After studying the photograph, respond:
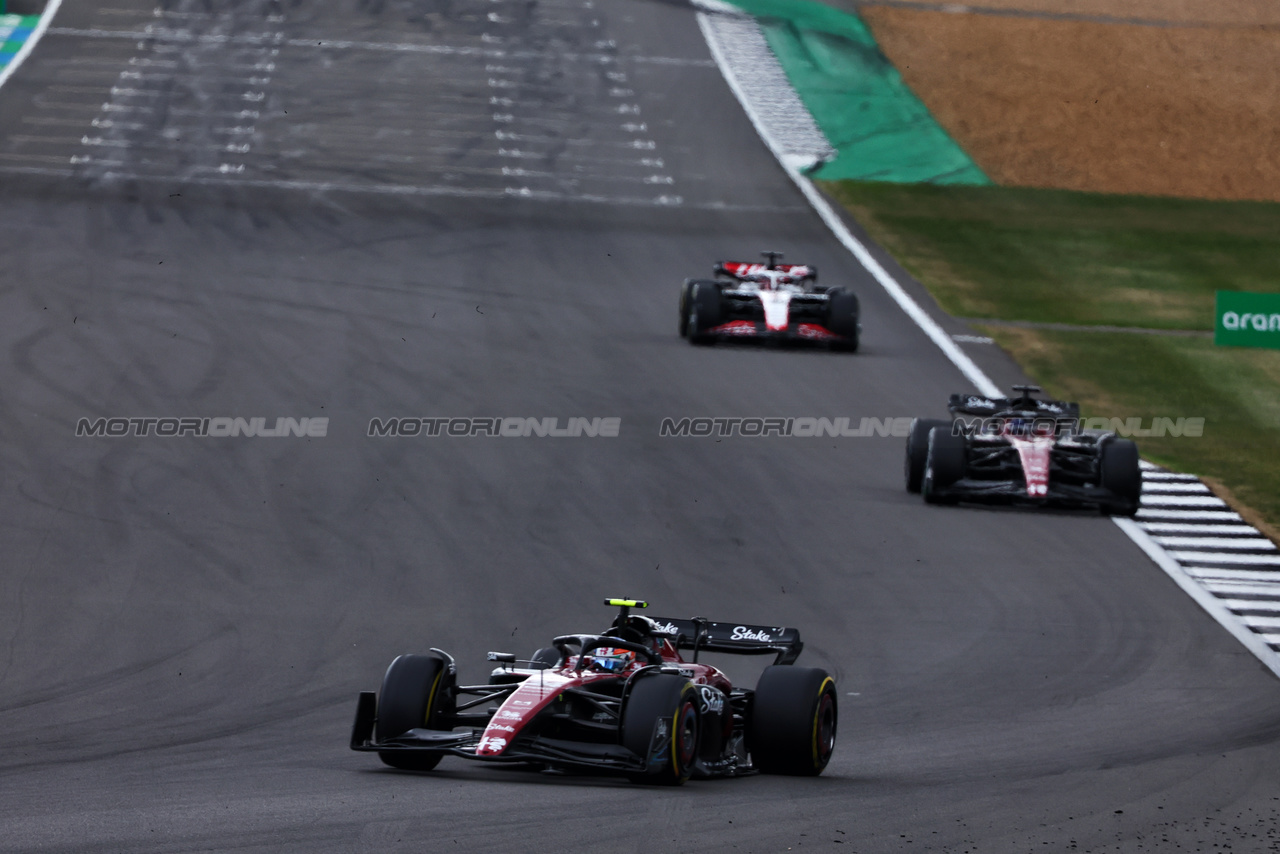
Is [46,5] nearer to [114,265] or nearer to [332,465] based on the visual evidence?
[114,265]

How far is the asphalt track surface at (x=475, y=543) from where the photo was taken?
873 cm

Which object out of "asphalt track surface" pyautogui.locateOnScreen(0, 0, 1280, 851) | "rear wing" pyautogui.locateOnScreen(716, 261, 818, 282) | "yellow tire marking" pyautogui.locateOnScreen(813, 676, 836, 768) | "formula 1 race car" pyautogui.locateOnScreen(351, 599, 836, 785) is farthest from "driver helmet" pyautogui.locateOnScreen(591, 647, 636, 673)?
"rear wing" pyautogui.locateOnScreen(716, 261, 818, 282)

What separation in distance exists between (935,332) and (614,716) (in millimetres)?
18236

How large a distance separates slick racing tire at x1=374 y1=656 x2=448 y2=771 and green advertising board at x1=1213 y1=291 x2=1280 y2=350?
26.9 feet

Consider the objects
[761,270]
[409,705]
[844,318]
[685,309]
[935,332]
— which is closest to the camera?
[409,705]

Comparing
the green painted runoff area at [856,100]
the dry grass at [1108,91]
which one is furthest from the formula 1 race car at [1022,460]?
A: the dry grass at [1108,91]

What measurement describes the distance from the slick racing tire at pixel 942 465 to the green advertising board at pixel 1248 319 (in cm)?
306

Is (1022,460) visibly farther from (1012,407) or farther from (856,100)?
(856,100)

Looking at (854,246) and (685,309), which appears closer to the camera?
(685,309)

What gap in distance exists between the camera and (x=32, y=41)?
4222 centimetres

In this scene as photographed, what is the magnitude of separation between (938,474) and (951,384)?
598 centimetres

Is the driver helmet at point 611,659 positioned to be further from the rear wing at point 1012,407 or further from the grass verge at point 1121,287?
the grass verge at point 1121,287

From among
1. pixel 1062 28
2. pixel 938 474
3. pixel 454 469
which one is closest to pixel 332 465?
pixel 454 469

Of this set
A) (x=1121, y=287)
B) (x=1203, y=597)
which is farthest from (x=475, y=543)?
(x=1121, y=287)
